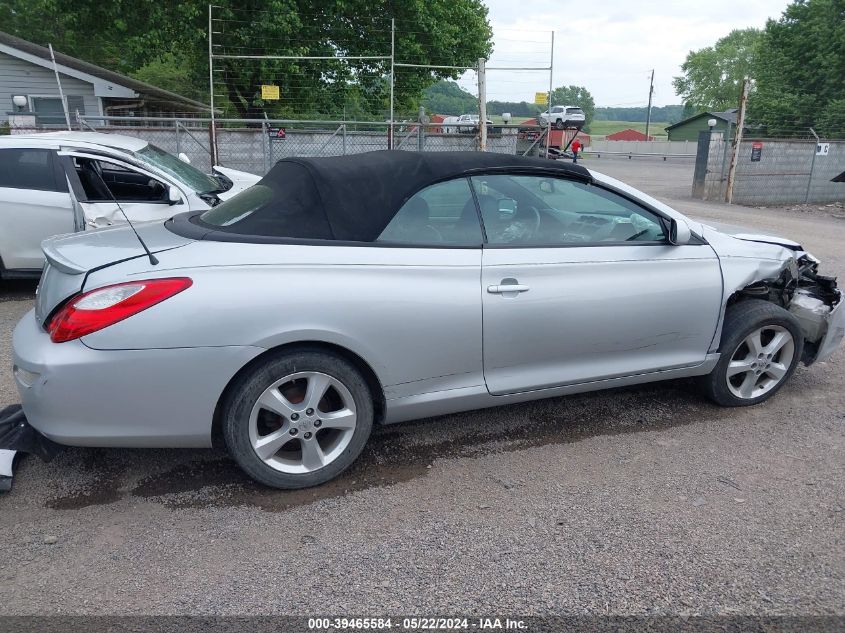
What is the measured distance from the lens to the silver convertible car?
2.97 m

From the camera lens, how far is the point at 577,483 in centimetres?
340

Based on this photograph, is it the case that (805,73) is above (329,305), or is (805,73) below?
above

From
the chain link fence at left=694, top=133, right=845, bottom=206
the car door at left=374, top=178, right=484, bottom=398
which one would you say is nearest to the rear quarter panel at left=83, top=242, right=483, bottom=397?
the car door at left=374, top=178, right=484, bottom=398

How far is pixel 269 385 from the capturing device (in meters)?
3.08

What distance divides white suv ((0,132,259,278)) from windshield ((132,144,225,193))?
118mm

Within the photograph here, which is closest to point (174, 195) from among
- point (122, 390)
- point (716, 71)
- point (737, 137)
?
point (122, 390)

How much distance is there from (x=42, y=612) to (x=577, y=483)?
2338mm

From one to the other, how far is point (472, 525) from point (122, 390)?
1621 mm

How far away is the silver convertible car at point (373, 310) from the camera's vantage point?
2.97m

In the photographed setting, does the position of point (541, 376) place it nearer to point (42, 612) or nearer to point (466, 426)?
point (466, 426)

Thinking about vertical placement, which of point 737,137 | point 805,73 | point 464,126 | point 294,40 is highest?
point 805,73

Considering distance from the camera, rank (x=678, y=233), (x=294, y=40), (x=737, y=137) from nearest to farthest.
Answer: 1. (x=678, y=233)
2. (x=737, y=137)
3. (x=294, y=40)

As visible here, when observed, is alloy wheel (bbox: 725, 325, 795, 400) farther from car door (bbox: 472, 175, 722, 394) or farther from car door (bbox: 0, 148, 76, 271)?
car door (bbox: 0, 148, 76, 271)

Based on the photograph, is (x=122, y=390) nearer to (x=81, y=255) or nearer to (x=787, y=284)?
(x=81, y=255)
